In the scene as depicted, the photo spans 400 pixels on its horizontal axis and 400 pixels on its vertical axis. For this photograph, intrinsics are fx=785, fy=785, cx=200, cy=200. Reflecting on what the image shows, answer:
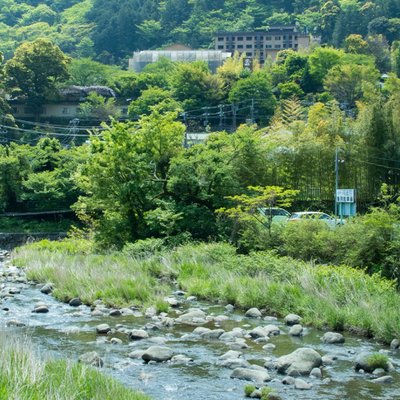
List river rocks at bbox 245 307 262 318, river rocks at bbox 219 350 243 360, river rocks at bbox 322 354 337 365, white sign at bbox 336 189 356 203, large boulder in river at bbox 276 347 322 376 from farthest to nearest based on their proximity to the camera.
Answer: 1. white sign at bbox 336 189 356 203
2. river rocks at bbox 245 307 262 318
3. river rocks at bbox 219 350 243 360
4. river rocks at bbox 322 354 337 365
5. large boulder in river at bbox 276 347 322 376

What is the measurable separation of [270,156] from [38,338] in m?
20.8

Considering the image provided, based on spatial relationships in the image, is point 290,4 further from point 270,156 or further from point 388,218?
point 388,218

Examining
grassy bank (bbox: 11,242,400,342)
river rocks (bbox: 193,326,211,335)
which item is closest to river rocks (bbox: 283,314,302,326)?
grassy bank (bbox: 11,242,400,342)

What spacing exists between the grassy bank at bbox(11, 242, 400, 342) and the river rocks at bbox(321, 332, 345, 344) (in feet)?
2.26

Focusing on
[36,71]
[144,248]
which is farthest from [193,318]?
[36,71]

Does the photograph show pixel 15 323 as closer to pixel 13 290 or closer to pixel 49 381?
pixel 13 290

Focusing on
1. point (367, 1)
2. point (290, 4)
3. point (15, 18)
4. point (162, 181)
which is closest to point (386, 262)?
point (162, 181)

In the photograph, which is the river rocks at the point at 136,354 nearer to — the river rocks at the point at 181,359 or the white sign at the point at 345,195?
the river rocks at the point at 181,359

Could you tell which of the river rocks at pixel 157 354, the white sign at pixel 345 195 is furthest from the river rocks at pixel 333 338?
the white sign at pixel 345 195

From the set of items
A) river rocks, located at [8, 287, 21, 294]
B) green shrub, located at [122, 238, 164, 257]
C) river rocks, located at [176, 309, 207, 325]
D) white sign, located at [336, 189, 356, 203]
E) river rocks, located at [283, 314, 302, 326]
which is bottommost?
river rocks, located at [8, 287, 21, 294]

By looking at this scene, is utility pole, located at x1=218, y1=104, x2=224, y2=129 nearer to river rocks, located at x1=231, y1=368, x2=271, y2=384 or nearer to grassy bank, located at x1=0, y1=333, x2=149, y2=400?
river rocks, located at x1=231, y1=368, x2=271, y2=384

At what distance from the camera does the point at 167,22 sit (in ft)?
474

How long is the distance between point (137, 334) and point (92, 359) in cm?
273

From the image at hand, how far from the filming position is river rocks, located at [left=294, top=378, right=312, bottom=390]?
12.1m
